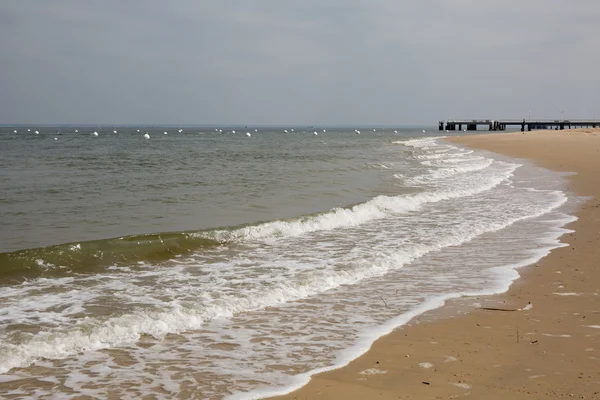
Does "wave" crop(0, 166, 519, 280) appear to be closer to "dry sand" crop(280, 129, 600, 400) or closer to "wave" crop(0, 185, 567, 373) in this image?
"wave" crop(0, 185, 567, 373)

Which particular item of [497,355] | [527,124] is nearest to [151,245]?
[497,355]

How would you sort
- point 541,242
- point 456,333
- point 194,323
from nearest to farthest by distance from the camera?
point 456,333 → point 194,323 → point 541,242

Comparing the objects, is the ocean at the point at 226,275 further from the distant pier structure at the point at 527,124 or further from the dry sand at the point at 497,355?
the distant pier structure at the point at 527,124

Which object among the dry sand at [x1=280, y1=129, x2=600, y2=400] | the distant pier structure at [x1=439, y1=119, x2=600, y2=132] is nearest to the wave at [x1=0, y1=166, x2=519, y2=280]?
the dry sand at [x1=280, y1=129, x2=600, y2=400]

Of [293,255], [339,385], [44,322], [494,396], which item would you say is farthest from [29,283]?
[494,396]

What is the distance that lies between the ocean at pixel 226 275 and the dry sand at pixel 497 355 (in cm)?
30

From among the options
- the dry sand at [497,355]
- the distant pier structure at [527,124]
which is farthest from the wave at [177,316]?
the distant pier structure at [527,124]

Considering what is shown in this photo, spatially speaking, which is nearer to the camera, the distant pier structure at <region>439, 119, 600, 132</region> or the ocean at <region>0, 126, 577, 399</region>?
the ocean at <region>0, 126, 577, 399</region>

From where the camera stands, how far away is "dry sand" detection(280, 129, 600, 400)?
4320mm

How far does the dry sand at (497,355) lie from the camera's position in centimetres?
432

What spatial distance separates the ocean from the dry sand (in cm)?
30

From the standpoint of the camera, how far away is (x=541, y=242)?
10523 millimetres

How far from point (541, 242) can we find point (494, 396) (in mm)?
6990

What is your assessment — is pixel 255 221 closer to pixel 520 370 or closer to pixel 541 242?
pixel 541 242
